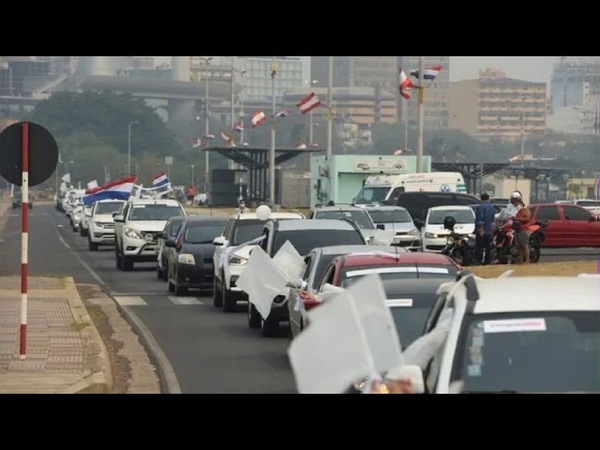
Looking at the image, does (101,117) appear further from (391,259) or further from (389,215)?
(391,259)

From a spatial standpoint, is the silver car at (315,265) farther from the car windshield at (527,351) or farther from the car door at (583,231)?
the car door at (583,231)

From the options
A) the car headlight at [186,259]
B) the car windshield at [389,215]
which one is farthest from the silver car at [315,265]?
the car windshield at [389,215]

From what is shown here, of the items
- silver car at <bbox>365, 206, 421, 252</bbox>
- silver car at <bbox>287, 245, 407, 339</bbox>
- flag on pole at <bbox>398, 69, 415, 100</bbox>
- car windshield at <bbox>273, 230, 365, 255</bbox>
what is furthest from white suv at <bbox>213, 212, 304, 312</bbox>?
flag on pole at <bbox>398, 69, 415, 100</bbox>

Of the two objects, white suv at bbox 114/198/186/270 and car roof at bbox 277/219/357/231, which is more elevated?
car roof at bbox 277/219/357/231

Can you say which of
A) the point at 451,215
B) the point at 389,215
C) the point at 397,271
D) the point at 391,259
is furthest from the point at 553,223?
the point at 397,271

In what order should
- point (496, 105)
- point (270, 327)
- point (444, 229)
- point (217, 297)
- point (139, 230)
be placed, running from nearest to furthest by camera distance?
point (270, 327), point (217, 297), point (139, 230), point (444, 229), point (496, 105)

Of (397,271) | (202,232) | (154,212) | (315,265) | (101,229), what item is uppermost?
(397,271)

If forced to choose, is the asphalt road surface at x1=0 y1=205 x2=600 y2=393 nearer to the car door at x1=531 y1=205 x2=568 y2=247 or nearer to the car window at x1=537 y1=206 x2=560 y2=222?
the car door at x1=531 y1=205 x2=568 y2=247

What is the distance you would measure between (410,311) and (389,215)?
27750mm

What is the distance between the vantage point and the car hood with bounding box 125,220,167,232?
38.5m

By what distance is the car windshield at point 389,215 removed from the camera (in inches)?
1581

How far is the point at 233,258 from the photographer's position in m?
24.6

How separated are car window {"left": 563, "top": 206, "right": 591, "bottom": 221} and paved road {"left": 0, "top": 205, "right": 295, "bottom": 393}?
476 inches

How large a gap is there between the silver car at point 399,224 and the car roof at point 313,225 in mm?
15065
